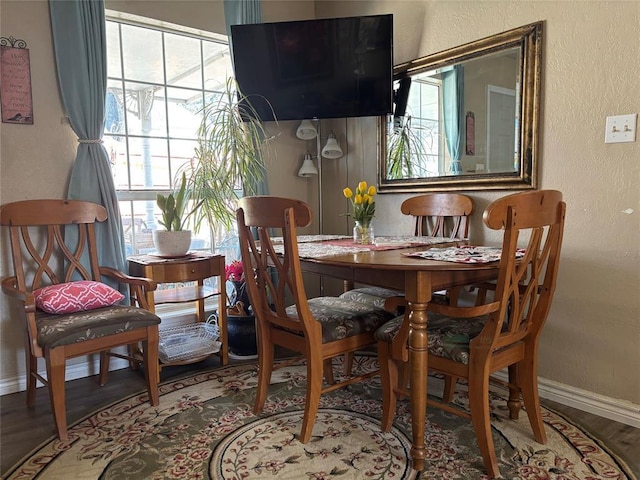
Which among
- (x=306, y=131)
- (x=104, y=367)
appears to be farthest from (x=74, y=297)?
(x=306, y=131)

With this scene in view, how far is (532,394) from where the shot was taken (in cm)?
179

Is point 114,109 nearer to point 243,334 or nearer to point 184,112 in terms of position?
point 184,112

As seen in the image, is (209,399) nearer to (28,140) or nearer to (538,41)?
(28,140)

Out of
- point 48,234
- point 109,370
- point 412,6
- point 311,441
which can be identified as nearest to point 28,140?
point 48,234

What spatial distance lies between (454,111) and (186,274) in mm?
1779

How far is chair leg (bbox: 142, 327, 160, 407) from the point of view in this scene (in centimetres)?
222

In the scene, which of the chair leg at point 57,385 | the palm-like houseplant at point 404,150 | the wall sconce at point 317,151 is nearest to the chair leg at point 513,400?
the palm-like houseplant at point 404,150

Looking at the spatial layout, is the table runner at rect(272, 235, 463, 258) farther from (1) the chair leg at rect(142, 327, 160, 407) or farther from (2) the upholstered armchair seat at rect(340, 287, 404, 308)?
(1) the chair leg at rect(142, 327, 160, 407)

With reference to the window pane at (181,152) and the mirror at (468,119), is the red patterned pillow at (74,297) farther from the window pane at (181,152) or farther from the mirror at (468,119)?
the mirror at (468,119)

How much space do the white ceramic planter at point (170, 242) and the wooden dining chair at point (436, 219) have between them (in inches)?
38.6

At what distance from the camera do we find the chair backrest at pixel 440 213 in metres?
2.55

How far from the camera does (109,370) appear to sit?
2732 millimetres

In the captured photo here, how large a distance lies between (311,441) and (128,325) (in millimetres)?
987

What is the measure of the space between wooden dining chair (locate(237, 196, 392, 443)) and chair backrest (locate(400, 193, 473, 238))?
0.81 m
